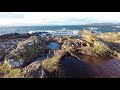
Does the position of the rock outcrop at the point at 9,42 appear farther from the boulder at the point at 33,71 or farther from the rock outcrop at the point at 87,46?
the rock outcrop at the point at 87,46

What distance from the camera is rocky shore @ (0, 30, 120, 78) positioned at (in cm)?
563

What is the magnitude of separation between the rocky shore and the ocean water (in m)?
0.08

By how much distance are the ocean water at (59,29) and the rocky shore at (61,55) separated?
0.08m

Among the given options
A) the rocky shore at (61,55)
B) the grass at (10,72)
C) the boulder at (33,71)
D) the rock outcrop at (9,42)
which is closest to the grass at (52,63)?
the rocky shore at (61,55)

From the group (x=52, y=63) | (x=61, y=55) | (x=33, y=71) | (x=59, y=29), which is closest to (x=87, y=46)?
(x=61, y=55)

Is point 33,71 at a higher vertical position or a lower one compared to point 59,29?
lower

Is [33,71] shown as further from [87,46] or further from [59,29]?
[87,46]

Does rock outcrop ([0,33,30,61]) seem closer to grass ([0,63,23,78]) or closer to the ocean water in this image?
the ocean water

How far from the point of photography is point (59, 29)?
19.7ft

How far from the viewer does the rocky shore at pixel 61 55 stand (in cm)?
563

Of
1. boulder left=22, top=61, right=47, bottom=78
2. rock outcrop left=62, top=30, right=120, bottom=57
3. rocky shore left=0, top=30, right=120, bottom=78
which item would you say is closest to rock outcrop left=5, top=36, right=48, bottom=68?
rocky shore left=0, top=30, right=120, bottom=78

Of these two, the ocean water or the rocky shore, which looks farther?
the ocean water

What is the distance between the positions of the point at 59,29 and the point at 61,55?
0.57m
